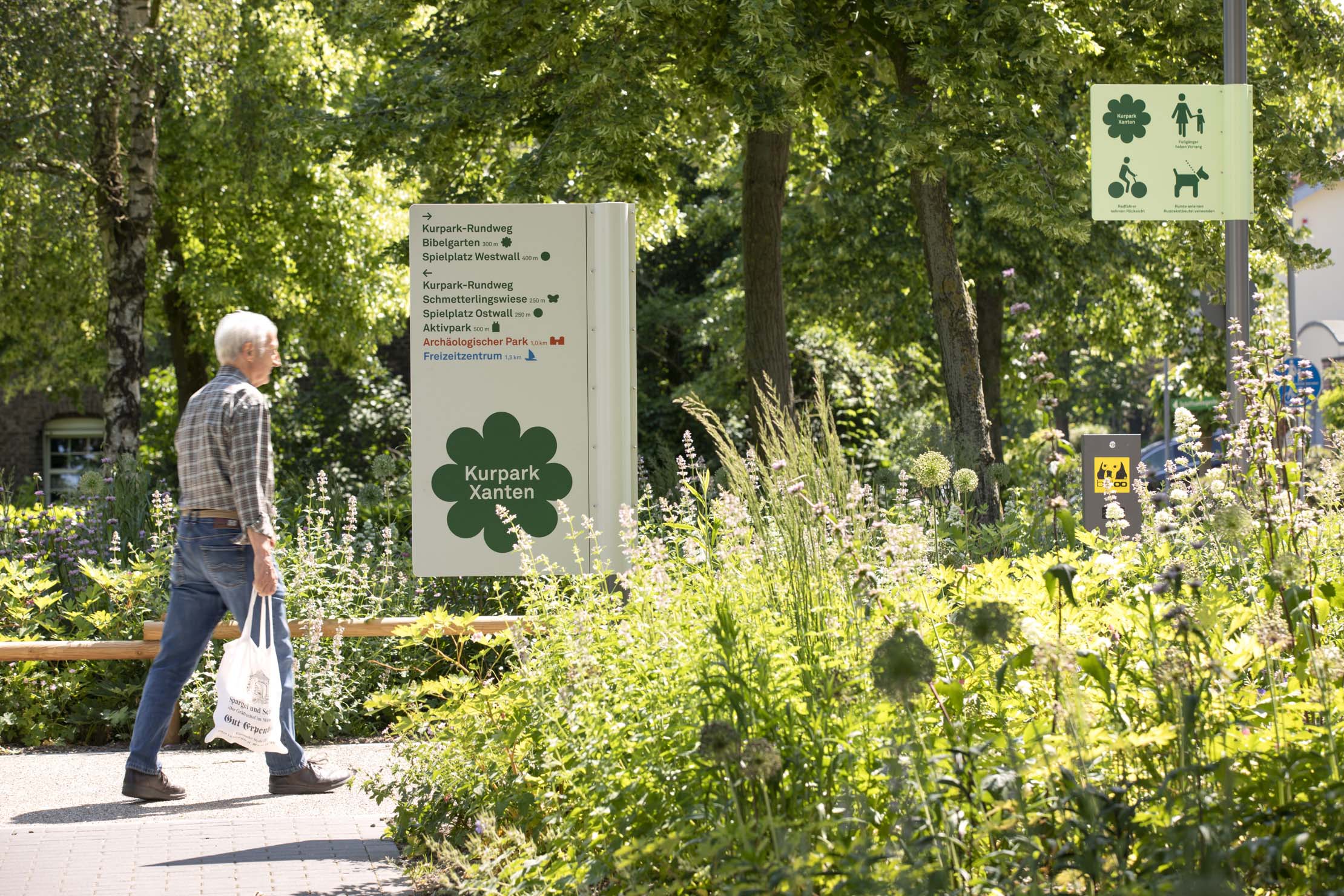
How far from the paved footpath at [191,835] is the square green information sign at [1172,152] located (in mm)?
4978

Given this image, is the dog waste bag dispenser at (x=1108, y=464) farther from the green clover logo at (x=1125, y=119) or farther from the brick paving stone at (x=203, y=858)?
the brick paving stone at (x=203, y=858)

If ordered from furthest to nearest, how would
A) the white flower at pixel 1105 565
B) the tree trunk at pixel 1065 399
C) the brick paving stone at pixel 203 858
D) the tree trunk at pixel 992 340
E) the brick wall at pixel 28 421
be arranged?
the brick wall at pixel 28 421 → the tree trunk at pixel 1065 399 → the tree trunk at pixel 992 340 → the brick paving stone at pixel 203 858 → the white flower at pixel 1105 565

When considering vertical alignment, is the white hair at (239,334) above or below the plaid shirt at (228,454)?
above

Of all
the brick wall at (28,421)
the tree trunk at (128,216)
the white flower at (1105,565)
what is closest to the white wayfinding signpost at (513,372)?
the white flower at (1105,565)

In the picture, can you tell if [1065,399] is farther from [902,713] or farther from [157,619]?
[902,713]

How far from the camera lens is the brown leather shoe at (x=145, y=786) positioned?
5715 mm

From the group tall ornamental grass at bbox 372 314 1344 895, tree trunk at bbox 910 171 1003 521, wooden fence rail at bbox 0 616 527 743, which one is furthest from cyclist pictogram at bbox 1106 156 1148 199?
tree trunk at bbox 910 171 1003 521

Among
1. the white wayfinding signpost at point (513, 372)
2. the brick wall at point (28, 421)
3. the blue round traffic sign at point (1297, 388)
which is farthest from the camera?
the brick wall at point (28, 421)

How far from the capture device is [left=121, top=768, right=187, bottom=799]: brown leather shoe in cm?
571

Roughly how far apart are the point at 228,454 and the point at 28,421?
100ft

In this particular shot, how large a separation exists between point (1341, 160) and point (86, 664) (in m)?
13.4

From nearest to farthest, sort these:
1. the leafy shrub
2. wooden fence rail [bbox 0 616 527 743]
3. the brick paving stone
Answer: the brick paving stone → wooden fence rail [bbox 0 616 527 743] → the leafy shrub

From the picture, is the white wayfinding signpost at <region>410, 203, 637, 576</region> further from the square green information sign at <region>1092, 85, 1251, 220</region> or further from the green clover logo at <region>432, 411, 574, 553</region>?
the square green information sign at <region>1092, 85, 1251, 220</region>

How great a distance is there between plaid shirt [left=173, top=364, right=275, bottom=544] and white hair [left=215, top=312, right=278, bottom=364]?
16 cm
